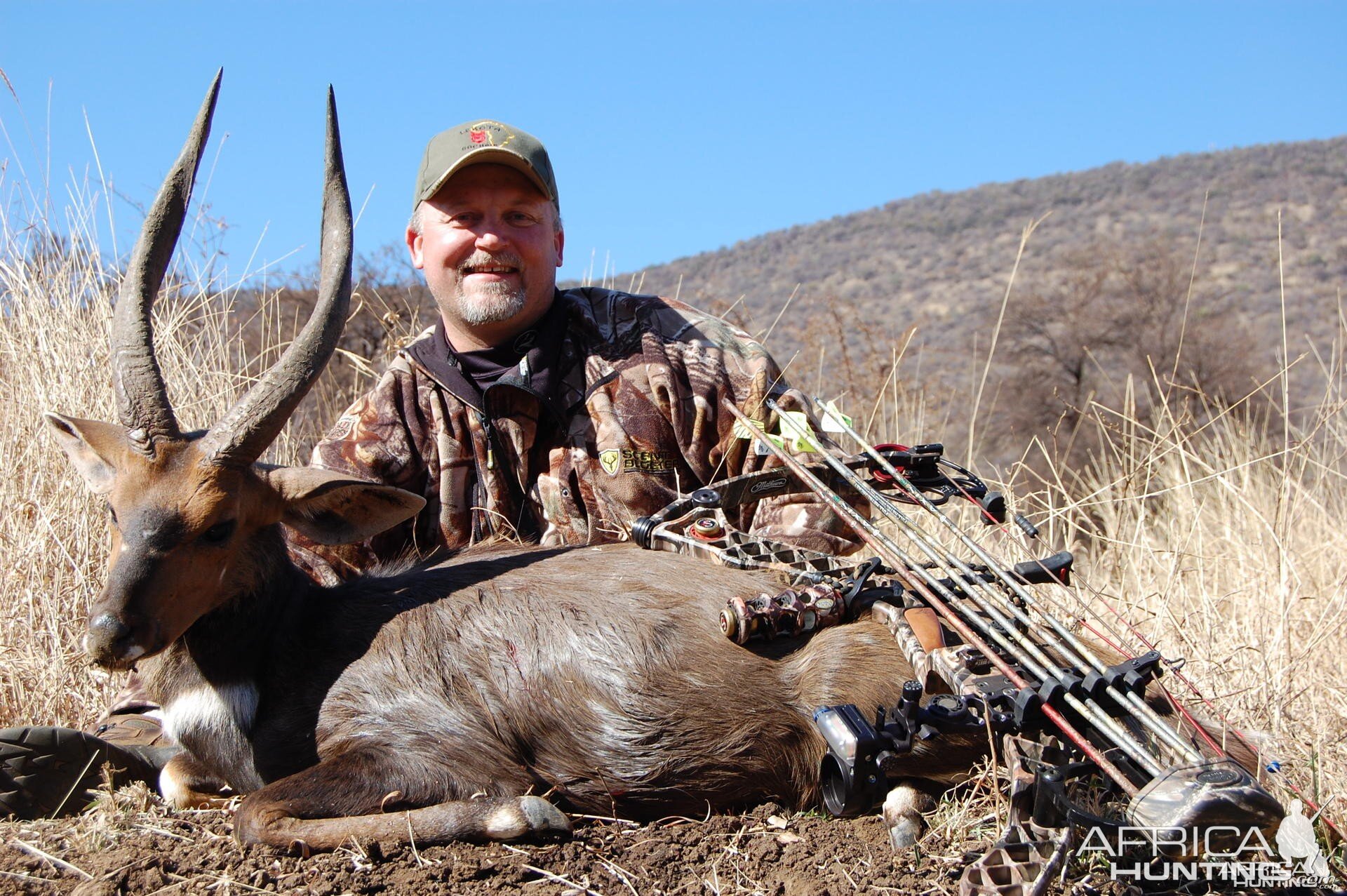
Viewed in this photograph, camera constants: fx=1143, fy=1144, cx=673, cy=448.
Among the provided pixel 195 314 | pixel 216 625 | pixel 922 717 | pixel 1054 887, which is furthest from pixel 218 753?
pixel 195 314

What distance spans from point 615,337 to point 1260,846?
11.7ft

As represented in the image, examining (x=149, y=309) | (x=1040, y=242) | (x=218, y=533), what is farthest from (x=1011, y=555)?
(x=1040, y=242)

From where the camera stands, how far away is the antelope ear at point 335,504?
154 inches

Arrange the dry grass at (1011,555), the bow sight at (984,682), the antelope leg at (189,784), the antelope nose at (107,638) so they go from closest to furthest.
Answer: the bow sight at (984,682)
the antelope nose at (107,638)
the antelope leg at (189,784)
the dry grass at (1011,555)

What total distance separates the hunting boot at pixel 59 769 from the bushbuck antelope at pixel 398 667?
0.69 feet

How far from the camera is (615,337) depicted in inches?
219

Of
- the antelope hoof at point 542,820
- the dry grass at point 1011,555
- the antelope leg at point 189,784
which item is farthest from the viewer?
the dry grass at point 1011,555

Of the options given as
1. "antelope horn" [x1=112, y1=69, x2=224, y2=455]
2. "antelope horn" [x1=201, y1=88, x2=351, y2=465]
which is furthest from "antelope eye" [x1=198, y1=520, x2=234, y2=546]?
"antelope horn" [x1=112, y1=69, x2=224, y2=455]

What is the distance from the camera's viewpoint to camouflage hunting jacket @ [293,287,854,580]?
5227 millimetres

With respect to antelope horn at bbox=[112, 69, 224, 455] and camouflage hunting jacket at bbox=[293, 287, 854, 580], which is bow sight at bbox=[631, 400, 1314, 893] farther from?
antelope horn at bbox=[112, 69, 224, 455]

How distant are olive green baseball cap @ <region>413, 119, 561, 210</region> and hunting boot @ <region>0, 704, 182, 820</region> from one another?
109 inches

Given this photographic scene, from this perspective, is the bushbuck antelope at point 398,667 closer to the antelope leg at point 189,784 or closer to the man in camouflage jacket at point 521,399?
the antelope leg at point 189,784

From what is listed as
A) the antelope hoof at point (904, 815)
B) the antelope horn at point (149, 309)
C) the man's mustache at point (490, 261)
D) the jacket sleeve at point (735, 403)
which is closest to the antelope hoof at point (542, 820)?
the antelope hoof at point (904, 815)

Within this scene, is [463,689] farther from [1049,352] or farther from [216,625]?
[1049,352]
